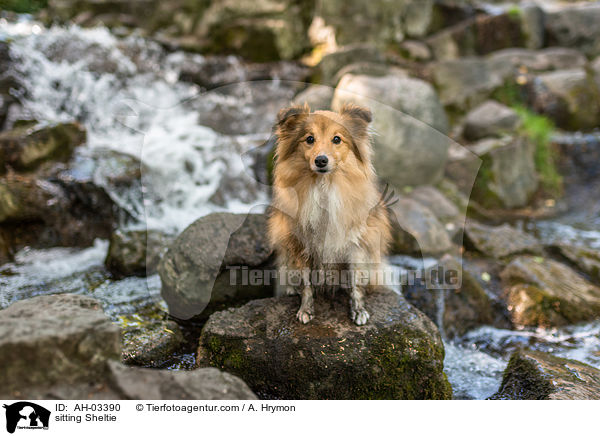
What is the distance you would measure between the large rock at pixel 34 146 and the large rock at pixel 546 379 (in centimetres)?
586

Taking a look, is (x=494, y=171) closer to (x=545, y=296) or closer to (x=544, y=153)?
(x=544, y=153)

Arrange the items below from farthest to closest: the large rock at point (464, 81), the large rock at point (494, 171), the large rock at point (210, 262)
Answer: the large rock at point (464, 81)
the large rock at point (494, 171)
the large rock at point (210, 262)

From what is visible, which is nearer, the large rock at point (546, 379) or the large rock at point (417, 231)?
the large rock at point (546, 379)

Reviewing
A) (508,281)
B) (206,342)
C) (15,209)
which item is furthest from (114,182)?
(508,281)

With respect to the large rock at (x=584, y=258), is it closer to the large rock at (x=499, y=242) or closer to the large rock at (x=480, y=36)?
the large rock at (x=499, y=242)

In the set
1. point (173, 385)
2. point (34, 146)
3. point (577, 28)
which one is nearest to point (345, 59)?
point (34, 146)

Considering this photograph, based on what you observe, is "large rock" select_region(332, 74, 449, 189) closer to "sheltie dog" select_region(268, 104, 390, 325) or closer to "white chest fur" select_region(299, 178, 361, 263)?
"sheltie dog" select_region(268, 104, 390, 325)

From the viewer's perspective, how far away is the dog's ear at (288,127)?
2.69 metres

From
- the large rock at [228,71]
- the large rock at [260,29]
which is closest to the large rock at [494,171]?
the large rock at [228,71]

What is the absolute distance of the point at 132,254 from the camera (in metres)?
4.40

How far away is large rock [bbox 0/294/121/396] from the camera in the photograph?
1.83 metres

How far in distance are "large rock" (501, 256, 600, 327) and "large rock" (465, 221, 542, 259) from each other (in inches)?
23.2

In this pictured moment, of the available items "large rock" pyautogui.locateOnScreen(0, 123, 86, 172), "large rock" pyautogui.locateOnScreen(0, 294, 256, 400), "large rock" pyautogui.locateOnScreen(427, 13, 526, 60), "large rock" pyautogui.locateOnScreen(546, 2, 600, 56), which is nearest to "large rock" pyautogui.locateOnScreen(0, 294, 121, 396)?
"large rock" pyautogui.locateOnScreen(0, 294, 256, 400)
